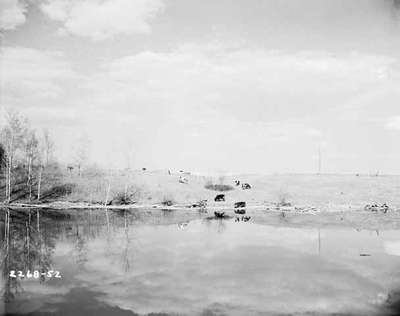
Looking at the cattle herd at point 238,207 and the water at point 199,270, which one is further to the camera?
the cattle herd at point 238,207

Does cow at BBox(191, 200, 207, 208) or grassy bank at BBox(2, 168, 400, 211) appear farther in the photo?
grassy bank at BBox(2, 168, 400, 211)

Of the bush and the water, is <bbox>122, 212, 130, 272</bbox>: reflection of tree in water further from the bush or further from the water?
the bush

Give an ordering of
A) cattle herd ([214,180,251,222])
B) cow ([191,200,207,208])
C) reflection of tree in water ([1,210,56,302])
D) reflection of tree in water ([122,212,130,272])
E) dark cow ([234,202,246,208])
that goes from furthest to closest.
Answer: dark cow ([234,202,246,208]), cow ([191,200,207,208]), cattle herd ([214,180,251,222]), reflection of tree in water ([122,212,130,272]), reflection of tree in water ([1,210,56,302])

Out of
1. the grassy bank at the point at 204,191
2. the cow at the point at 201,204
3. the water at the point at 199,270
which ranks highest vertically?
the grassy bank at the point at 204,191

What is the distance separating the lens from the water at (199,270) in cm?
1805

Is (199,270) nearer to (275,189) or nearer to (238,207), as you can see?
(238,207)

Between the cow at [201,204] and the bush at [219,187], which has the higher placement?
the bush at [219,187]

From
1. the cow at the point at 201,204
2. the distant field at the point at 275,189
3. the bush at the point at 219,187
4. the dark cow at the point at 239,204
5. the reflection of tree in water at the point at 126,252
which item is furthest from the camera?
the bush at the point at 219,187

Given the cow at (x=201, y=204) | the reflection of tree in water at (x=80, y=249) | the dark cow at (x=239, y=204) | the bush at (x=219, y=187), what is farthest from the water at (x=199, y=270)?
the bush at (x=219, y=187)

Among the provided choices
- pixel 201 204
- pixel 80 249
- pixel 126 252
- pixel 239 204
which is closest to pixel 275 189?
pixel 239 204

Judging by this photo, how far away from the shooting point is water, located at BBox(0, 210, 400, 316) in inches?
711

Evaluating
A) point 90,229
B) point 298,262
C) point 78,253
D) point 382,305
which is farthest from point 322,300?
point 90,229

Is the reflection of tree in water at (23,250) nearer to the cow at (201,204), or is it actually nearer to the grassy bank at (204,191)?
the grassy bank at (204,191)

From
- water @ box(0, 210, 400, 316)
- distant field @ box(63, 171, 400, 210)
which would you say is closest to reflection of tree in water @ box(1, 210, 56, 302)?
water @ box(0, 210, 400, 316)
